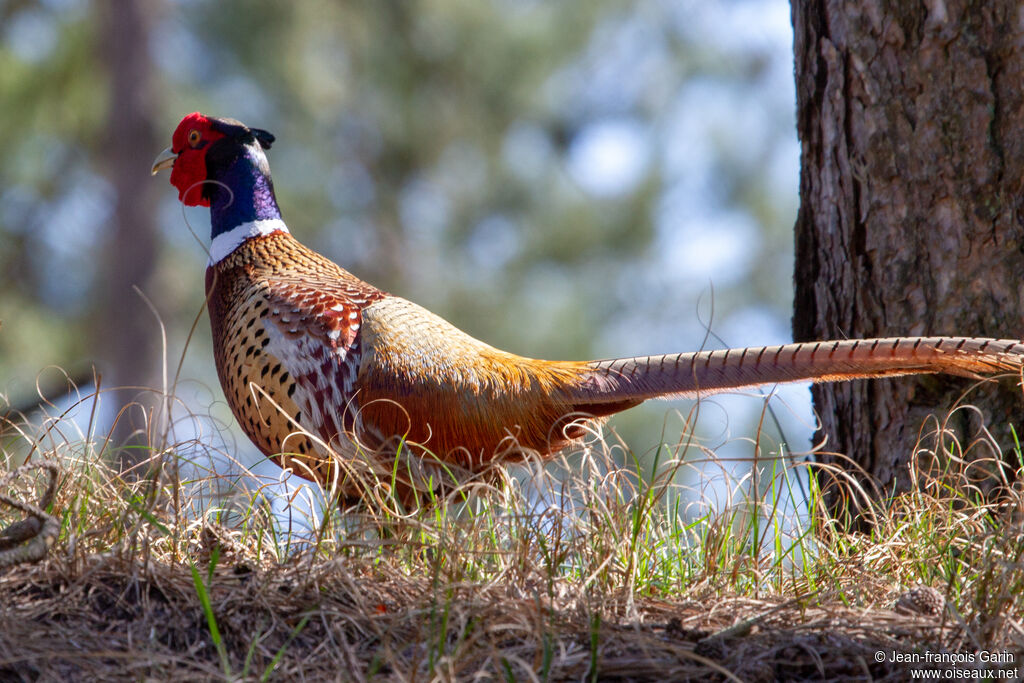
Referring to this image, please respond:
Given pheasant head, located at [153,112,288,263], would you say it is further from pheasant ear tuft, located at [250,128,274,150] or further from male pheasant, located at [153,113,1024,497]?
male pheasant, located at [153,113,1024,497]

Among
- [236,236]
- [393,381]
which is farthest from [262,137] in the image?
[393,381]

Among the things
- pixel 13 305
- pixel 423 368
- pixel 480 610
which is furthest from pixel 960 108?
pixel 13 305

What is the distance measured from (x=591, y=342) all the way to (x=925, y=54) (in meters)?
7.19

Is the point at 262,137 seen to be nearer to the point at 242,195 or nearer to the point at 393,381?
the point at 242,195

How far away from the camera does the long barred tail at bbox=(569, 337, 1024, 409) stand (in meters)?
2.51

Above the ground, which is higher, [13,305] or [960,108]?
[13,305]

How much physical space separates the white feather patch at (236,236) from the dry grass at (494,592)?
3.80 feet

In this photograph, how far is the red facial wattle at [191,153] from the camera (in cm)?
360

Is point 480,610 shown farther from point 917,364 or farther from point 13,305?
point 13,305

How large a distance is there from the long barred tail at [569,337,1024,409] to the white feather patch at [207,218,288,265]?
1.41m

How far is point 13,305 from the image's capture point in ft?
31.6

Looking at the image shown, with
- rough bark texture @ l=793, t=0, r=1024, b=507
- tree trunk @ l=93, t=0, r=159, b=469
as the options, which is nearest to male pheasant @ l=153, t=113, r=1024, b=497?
rough bark texture @ l=793, t=0, r=1024, b=507

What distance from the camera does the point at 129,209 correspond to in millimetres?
8586

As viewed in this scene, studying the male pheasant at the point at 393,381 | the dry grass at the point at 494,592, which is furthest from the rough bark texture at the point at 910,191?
the male pheasant at the point at 393,381
